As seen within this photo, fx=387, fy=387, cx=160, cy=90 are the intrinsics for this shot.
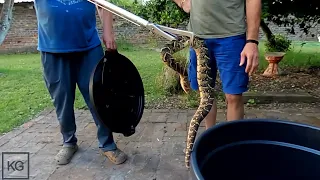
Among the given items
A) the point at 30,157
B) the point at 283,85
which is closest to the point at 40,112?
the point at 30,157

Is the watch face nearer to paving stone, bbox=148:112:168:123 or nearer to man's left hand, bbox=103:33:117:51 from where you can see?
man's left hand, bbox=103:33:117:51

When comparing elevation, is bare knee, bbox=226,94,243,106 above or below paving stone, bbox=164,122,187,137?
above

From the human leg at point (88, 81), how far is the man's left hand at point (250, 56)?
3.89 feet

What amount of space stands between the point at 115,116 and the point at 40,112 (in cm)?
248

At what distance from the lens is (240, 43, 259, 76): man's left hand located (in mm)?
2479

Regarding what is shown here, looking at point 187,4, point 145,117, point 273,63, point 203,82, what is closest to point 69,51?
point 187,4

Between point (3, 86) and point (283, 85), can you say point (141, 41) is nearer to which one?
point (3, 86)

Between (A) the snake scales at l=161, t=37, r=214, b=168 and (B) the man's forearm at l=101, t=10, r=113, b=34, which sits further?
(B) the man's forearm at l=101, t=10, r=113, b=34

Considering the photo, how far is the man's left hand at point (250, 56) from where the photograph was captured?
8.13 feet

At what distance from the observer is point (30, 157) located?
3.31 metres

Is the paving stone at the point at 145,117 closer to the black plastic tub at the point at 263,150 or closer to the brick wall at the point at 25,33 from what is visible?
the black plastic tub at the point at 263,150
